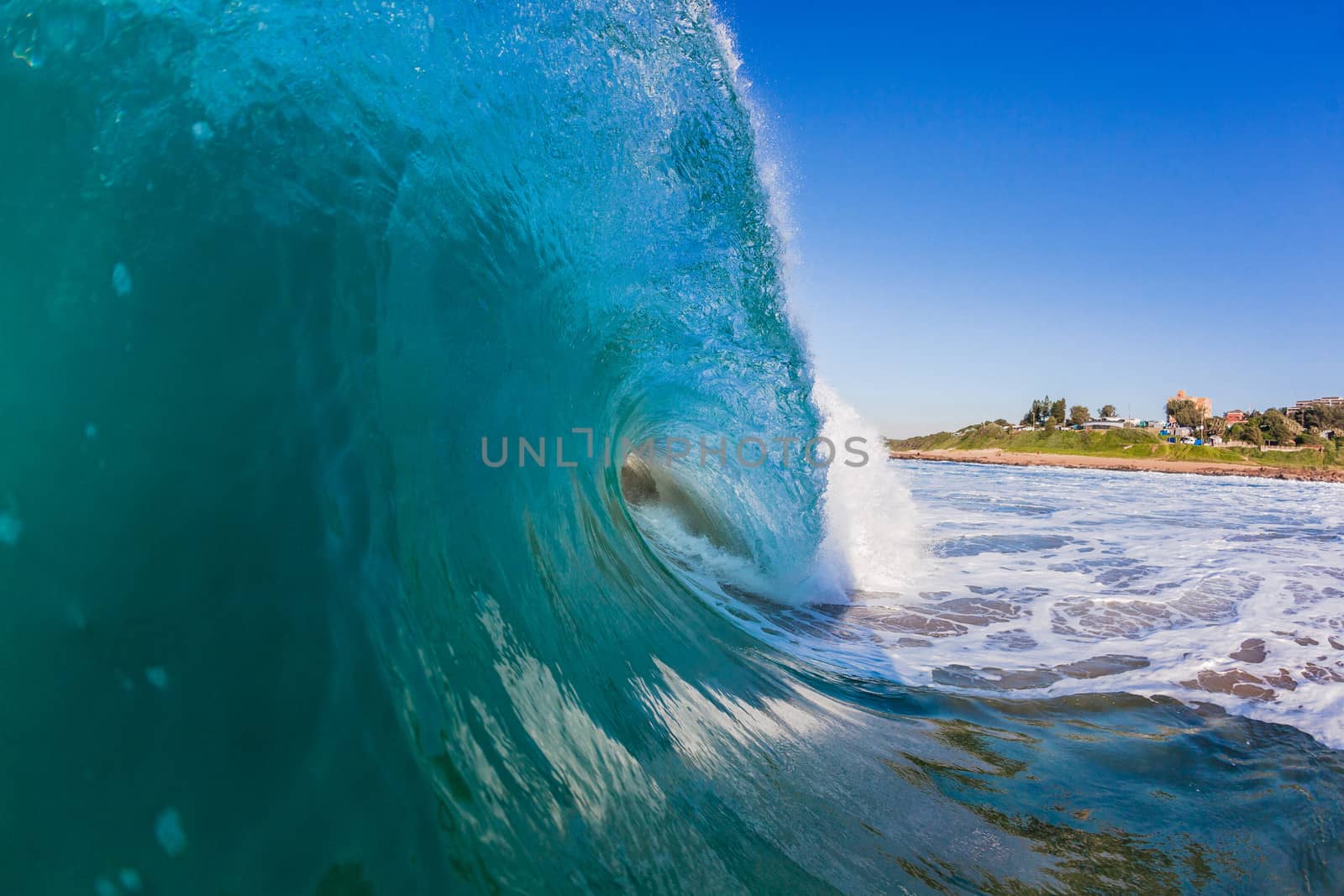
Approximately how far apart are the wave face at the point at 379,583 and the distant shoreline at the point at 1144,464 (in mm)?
53282

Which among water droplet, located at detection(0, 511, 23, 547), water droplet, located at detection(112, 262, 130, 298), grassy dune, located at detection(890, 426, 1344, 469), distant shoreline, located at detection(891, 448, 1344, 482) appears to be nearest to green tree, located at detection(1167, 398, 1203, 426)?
grassy dune, located at detection(890, 426, 1344, 469)

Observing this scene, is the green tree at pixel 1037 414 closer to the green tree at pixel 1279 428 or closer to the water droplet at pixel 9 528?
the green tree at pixel 1279 428

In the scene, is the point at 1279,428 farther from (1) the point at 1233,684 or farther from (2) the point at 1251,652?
(1) the point at 1233,684

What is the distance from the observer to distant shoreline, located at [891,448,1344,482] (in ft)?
151

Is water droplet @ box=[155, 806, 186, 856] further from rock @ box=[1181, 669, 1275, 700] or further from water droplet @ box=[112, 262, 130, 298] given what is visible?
rock @ box=[1181, 669, 1275, 700]

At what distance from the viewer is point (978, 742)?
→ 10.2ft

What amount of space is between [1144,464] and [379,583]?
63012mm

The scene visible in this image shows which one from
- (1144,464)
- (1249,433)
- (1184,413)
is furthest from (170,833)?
(1184,413)

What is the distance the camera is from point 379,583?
171 centimetres

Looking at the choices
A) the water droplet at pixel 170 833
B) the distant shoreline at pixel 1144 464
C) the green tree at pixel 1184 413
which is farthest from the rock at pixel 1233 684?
the green tree at pixel 1184 413

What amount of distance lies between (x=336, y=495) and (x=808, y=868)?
64.3 inches

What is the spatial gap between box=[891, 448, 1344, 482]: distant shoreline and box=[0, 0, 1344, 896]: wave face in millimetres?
53282

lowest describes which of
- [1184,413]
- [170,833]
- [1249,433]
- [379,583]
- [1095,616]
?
[1095,616]

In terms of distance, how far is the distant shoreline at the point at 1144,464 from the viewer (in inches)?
1817
